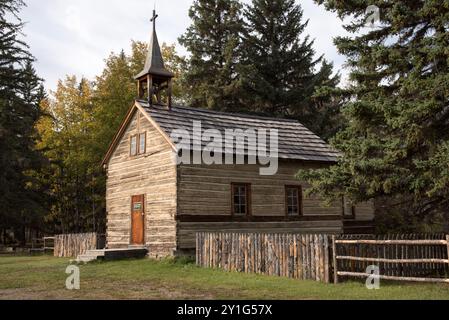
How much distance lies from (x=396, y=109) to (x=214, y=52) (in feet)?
93.5

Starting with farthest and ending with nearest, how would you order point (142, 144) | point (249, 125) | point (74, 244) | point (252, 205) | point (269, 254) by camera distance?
1. point (249, 125)
2. point (74, 244)
3. point (142, 144)
4. point (252, 205)
5. point (269, 254)

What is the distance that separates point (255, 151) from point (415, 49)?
1054cm

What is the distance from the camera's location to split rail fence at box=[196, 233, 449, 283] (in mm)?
12953

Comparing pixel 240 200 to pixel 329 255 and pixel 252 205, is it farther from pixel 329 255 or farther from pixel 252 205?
pixel 329 255

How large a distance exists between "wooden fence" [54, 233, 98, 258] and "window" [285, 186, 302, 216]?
32.1 feet

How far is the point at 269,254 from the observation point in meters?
14.8

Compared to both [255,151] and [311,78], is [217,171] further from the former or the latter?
[311,78]

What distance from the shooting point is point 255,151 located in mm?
22531
